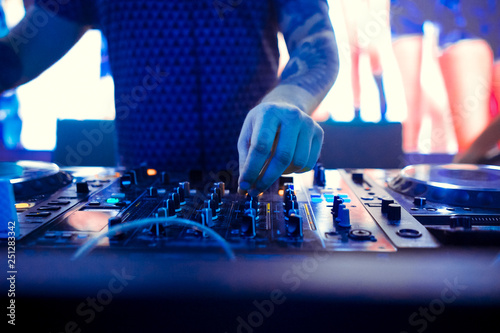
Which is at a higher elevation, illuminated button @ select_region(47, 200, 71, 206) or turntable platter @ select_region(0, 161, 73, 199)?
turntable platter @ select_region(0, 161, 73, 199)

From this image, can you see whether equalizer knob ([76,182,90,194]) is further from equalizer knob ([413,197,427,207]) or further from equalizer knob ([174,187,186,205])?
equalizer knob ([413,197,427,207])

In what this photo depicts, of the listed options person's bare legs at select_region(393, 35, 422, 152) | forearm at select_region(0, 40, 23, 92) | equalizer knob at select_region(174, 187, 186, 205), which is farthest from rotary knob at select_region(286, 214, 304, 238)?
person's bare legs at select_region(393, 35, 422, 152)

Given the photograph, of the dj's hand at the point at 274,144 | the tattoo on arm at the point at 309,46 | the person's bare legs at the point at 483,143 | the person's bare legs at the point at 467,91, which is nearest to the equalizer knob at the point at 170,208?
the dj's hand at the point at 274,144

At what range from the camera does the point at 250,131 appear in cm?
76

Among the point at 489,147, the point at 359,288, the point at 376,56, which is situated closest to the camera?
the point at 359,288

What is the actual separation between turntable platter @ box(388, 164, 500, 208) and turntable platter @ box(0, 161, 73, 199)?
823mm

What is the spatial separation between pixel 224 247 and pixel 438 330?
1.04 ft

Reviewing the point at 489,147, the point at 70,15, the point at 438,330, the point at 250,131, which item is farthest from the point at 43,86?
the point at 438,330

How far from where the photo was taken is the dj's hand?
67 centimetres

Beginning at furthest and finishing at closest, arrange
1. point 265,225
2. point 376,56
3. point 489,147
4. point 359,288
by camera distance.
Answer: point 376,56 → point 489,147 → point 265,225 → point 359,288

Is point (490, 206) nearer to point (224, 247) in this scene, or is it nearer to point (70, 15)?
point (224, 247)

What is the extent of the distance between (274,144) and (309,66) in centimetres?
36

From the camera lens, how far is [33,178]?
0.86m

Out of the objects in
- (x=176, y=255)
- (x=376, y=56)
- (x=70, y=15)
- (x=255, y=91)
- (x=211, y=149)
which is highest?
(x=376, y=56)
